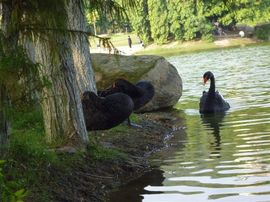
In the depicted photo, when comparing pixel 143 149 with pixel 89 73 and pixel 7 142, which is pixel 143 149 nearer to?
pixel 89 73

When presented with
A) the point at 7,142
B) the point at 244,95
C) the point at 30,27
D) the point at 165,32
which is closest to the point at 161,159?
the point at 7,142

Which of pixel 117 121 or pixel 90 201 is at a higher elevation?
pixel 117 121

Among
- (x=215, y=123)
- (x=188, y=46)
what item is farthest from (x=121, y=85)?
(x=188, y=46)

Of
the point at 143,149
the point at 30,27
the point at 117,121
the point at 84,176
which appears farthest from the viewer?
the point at 143,149

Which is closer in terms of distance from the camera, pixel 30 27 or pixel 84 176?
pixel 30 27

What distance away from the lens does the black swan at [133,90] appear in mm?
11242

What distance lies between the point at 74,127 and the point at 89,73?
2.98 m

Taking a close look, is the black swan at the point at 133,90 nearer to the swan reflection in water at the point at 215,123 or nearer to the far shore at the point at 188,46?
the swan reflection in water at the point at 215,123

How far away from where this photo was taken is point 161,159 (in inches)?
379

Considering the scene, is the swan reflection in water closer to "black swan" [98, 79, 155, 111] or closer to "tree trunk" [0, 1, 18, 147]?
"black swan" [98, 79, 155, 111]

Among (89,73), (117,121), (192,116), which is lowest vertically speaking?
(192,116)

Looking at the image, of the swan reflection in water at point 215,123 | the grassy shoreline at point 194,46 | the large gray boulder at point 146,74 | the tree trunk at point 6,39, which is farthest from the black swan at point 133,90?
the grassy shoreline at point 194,46

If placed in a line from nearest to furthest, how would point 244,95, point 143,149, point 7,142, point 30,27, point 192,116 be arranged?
1. point 30,27
2. point 7,142
3. point 143,149
4. point 192,116
5. point 244,95

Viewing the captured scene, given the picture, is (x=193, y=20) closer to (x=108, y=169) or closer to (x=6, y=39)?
(x=108, y=169)
